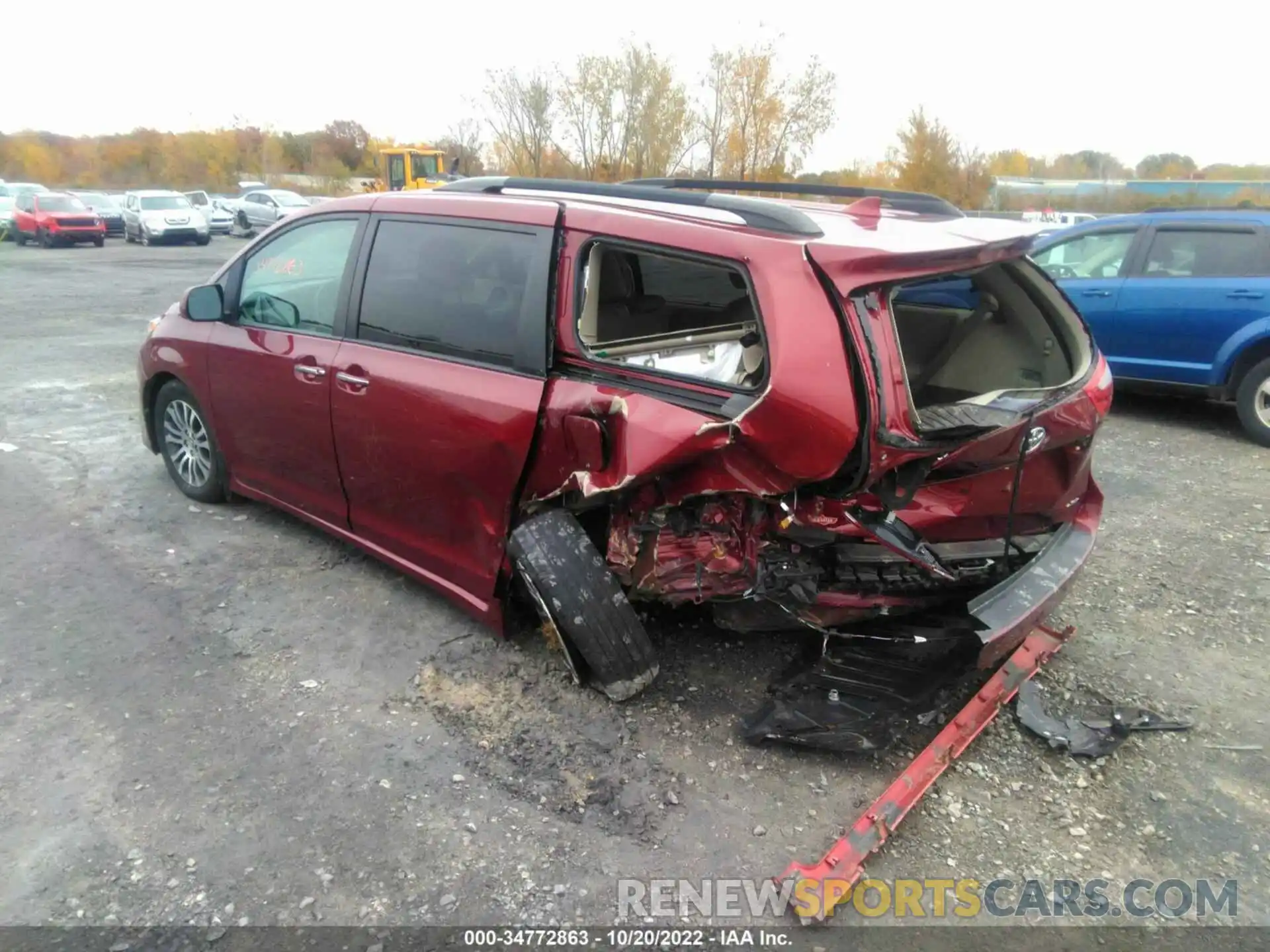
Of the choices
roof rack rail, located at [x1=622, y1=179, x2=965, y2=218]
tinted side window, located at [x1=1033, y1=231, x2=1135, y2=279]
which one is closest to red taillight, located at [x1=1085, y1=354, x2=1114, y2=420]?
roof rack rail, located at [x1=622, y1=179, x2=965, y2=218]

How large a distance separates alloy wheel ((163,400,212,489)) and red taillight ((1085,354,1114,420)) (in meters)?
4.28

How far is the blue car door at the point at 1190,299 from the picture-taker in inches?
267

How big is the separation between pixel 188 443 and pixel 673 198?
10.9ft

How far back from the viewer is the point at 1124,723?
10.4 ft

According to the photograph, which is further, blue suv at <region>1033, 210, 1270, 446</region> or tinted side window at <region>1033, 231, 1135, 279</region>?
tinted side window at <region>1033, 231, 1135, 279</region>

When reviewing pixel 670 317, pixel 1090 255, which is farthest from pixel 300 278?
pixel 1090 255

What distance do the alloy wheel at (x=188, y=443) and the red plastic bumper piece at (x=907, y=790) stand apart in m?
3.91

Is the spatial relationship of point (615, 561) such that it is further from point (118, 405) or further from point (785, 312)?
point (118, 405)

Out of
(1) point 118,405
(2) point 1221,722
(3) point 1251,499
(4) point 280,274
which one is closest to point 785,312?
(2) point 1221,722

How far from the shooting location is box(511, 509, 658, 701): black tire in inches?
124

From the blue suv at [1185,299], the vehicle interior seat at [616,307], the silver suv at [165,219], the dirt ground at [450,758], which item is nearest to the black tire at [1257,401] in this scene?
the blue suv at [1185,299]

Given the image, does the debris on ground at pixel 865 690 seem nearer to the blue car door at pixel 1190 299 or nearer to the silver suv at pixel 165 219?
the blue car door at pixel 1190 299

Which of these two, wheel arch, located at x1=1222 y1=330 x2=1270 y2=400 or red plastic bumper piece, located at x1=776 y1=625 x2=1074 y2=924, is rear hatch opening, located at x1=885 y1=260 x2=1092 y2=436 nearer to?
red plastic bumper piece, located at x1=776 y1=625 x2=1074 y2=924

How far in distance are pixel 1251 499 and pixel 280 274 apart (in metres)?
5.78
